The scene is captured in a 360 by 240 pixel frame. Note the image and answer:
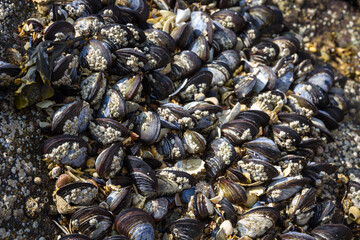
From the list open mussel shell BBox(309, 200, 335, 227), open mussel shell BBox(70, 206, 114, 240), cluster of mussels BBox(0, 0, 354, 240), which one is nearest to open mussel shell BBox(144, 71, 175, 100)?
cluster of mussels BBox(0, 0, 354, 240)

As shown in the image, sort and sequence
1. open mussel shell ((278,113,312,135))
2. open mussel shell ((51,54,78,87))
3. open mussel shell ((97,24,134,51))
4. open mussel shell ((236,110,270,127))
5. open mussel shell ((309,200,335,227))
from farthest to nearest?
open mussel shell ((278,113,312,135)) → open mussel shell ((236,110,270,127)) → open mussel shell ((309,200,335,227)) → open mussel shell ((97,24,134,51)) → open mussel shell ((51,54,78,87))

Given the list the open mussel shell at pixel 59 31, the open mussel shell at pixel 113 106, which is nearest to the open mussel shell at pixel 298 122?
the open mussel shell at pixel 113 106

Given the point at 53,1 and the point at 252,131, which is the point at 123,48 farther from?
the point at 252,131

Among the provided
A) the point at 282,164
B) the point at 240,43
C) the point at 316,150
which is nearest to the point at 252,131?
the point at 282,164

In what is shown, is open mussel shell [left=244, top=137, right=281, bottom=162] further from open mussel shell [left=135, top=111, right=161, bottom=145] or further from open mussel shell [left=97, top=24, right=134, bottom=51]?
open mussel shell [left=97, top=24, right=134, bottom=51]

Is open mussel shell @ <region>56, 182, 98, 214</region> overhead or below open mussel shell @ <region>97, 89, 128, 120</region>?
below

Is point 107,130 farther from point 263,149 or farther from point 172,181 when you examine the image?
point 263,149

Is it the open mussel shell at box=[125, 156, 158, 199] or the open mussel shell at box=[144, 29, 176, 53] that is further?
the open mussel shell at box=[144, 29, 176, 53]

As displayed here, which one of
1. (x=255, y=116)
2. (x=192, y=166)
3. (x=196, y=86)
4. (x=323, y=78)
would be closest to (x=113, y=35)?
(x=196, y=86)
